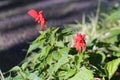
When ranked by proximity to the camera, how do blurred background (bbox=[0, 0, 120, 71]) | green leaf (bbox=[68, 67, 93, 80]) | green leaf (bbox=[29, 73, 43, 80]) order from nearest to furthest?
1. green leaf (bbox=[68, 67, 93, 80])
2. green leaf (bbox=[29, 73, 43, 80])
3. blurred background (bbox=[0, 0, 120, 71])

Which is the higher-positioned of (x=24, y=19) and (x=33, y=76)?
(x=33, y=76)

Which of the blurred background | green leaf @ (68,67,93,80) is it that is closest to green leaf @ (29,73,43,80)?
green leaf @ (68,67,93,80)

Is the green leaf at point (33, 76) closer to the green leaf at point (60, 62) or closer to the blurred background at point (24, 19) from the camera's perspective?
the green leaf at point (60, 62)

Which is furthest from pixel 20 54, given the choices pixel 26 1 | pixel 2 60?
pixel 26 1

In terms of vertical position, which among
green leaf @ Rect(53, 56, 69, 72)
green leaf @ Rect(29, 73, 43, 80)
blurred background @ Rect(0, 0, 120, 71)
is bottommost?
blurred background @ Rect(0, 0, 120, 71)

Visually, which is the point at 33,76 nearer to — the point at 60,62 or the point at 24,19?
the point at 60,62

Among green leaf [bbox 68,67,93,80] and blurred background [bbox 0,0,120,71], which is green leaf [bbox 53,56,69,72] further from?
blurred background [bbox 0,0,120,71]

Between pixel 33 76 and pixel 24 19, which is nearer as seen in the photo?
pixel 33 76

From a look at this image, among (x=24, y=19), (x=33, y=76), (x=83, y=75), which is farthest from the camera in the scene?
(x=24, y=19)

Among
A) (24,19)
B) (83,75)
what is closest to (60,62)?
(83,75)

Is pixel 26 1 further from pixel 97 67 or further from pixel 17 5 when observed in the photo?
pixel 97 67
